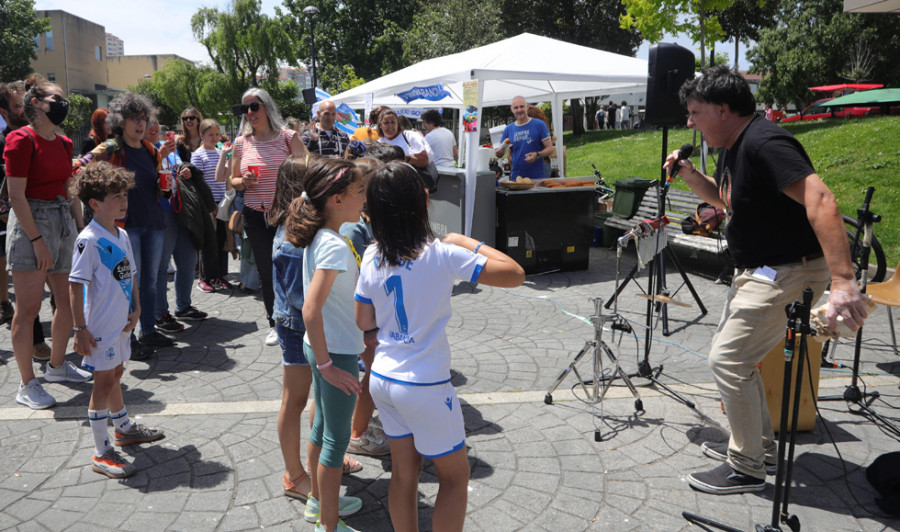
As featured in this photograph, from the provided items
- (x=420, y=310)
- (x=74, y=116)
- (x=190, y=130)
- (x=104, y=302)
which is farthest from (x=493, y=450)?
(x=74, y=116)

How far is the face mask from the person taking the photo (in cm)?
413

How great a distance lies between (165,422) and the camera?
4.06 metres

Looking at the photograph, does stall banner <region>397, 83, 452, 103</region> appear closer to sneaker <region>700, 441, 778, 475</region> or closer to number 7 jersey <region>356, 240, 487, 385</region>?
sneaker <region>700, 441, 778, 475</region>

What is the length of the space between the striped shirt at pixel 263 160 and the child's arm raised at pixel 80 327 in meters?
1.91

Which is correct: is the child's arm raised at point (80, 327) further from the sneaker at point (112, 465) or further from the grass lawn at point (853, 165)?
the grass lawn at point (853, 165)

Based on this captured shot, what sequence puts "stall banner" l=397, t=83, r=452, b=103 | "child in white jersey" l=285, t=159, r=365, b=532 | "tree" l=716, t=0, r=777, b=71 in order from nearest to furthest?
"child in white jersey" l=285, t=159, r=365, b=532, "stall banner" l=397, t=83, r=452, b=103, "tree" l=716, t=0, r=777, b=71

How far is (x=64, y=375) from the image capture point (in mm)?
4695

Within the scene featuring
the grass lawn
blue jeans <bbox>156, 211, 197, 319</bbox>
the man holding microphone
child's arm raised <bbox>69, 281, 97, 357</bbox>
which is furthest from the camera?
the grass lawn

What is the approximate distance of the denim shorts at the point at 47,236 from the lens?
14.2 ft

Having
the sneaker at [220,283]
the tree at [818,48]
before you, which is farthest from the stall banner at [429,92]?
the tree at [818,48]

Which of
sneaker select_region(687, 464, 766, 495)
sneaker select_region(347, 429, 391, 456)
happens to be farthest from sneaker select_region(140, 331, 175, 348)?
sneaker select_region(687, 464, 766, 495)

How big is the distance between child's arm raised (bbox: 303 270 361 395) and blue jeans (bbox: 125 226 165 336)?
3458mm

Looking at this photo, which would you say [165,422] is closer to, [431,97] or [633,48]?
[431,97]

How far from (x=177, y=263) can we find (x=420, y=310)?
489cm
